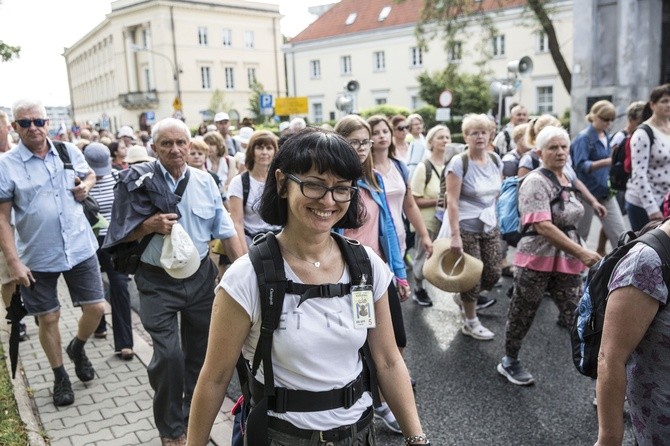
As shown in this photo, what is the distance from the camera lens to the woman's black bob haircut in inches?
78.5

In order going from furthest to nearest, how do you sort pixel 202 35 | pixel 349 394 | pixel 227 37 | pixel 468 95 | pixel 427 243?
pixel 227 37 < pixel 202 35 < pixel 468 95 < pixel 427 243 < pixel 349 394

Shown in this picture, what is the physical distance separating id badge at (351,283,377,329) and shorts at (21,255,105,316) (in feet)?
10.7

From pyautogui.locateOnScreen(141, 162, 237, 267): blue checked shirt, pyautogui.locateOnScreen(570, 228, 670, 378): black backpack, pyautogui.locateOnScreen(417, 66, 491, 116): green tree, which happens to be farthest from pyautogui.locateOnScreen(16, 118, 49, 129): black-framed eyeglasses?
pyautogui.locateOnScreen(417, 66, 491, 116): green tree

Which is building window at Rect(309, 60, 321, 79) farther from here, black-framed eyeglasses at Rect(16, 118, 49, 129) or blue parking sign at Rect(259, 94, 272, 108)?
black-framed eyeglasses at Rect(16, 118, 49, 129)

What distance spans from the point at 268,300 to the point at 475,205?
3899mm

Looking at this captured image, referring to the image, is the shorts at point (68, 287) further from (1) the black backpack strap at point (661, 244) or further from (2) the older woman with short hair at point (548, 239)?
(1) the black backpack strap at point (661, 244)

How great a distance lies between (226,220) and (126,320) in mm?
1948

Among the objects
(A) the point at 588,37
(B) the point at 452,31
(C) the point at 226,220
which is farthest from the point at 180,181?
(B) the point at 452,31

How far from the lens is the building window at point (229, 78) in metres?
68.6

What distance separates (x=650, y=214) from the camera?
557cm

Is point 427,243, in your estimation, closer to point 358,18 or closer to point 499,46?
point 499,46

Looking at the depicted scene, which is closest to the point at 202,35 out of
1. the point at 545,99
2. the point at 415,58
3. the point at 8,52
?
the point at 415,58

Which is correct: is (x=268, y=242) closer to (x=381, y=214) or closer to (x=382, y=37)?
(x=381, y=214)

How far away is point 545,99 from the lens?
42.0 metres
